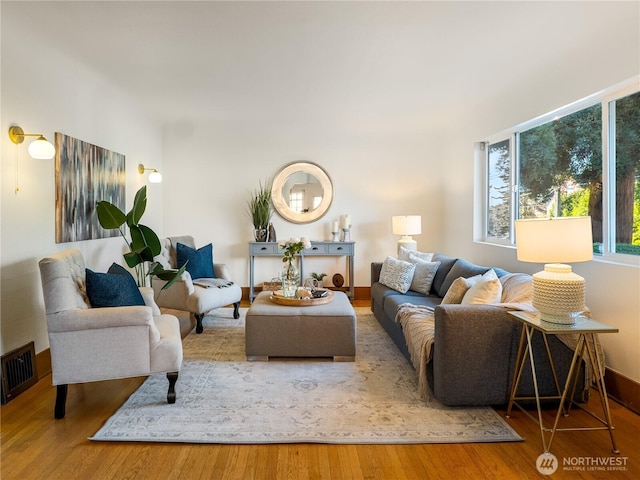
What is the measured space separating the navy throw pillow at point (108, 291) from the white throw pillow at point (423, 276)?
264 centimetres

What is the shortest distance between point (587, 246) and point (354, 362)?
1867mm

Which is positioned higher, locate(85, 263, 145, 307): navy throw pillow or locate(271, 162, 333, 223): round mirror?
locate(271, 162, 333, 223): round mirror

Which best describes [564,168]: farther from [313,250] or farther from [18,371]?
[18,371]

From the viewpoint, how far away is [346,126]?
5.68m

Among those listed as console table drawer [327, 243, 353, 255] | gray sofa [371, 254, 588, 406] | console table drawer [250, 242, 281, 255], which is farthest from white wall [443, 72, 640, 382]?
console table drawer [250, 242, 281, 255]

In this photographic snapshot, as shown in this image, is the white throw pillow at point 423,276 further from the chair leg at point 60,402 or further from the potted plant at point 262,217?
the chair leg at point 60,402

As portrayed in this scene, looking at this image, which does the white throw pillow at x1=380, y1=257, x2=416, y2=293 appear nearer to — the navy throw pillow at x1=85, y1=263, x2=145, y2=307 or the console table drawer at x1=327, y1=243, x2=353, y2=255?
the console table drawer at x1=327, y1=243, x2=353, y2=255

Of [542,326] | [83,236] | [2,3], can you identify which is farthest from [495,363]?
[2,3]

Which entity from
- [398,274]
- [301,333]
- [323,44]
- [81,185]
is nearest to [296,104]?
[323,44]

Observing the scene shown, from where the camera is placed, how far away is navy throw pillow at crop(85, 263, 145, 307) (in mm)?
2631

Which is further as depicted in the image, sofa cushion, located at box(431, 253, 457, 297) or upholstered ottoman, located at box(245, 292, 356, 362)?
sofa cushion, located at box(431, 253, 457, 297)

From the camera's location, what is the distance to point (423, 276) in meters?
4.19

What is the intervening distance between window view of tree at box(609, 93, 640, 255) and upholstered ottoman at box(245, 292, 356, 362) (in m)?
2.03

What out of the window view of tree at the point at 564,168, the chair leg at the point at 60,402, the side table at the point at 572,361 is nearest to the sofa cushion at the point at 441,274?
the window view of tree at the point at 564,168
